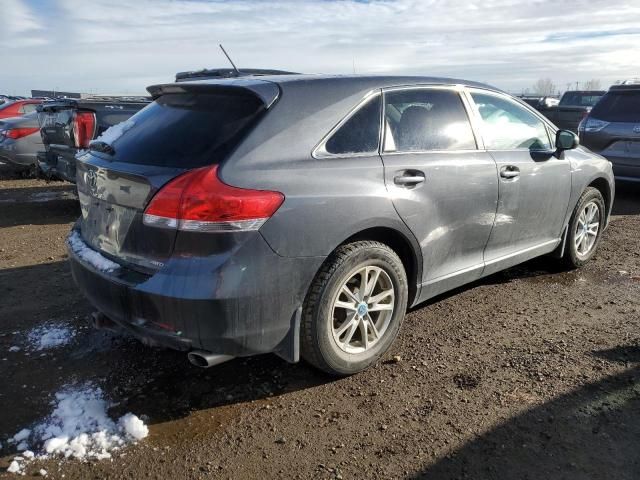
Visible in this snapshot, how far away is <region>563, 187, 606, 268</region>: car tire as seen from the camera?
493 cm

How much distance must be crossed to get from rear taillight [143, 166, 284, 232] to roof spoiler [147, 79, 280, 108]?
54 centimetres

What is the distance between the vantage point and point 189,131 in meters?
2.94

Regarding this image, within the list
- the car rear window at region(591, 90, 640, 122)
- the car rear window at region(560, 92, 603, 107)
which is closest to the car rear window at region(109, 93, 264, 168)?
the car rear window at region(591, 90, 640, 122)

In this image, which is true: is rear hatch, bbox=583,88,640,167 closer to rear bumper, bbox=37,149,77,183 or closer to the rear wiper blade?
the rear wiper blade

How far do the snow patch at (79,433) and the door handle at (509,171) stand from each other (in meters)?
2.90

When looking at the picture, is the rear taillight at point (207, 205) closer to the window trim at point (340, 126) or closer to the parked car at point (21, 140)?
the window trim at point (340, 126)

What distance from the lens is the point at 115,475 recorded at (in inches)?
98.1

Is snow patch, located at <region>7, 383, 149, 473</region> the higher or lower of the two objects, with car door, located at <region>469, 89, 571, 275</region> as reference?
lower

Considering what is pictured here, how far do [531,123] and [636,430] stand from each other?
101 inches

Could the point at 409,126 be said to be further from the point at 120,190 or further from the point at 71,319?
the point at 71,319

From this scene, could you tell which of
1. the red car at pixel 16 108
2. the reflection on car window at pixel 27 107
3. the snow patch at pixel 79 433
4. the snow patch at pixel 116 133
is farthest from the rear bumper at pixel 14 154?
the snow patch at pixel 79 433

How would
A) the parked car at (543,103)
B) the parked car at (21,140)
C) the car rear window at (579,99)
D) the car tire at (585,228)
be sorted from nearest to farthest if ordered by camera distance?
the car tire at (585,228), the parked car at (21,140), the parked car at (543,103), the car rear window at (579,99)

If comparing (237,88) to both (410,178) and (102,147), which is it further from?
(410,178)

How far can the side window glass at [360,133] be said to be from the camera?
10.1 ft
